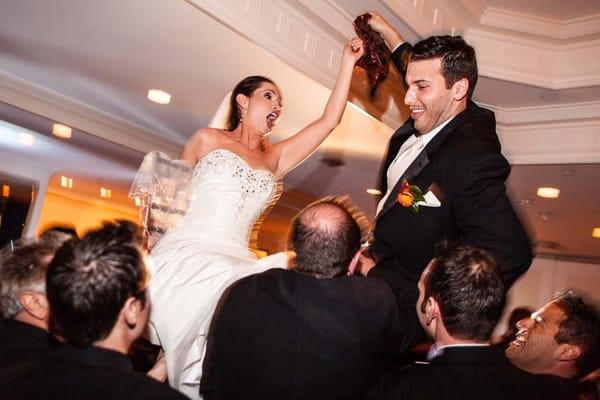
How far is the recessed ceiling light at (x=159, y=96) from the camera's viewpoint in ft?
20.4

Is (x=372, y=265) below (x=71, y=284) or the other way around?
the other way around

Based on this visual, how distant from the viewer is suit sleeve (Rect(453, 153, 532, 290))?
6.54 ft

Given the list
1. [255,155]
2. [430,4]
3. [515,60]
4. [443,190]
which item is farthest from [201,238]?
[515,60]

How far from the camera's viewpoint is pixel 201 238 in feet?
8.95

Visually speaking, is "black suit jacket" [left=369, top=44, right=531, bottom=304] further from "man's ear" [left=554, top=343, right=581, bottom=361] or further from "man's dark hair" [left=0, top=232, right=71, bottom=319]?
"man's dark hair" [left=0, top=232, right=71, bottom=319]

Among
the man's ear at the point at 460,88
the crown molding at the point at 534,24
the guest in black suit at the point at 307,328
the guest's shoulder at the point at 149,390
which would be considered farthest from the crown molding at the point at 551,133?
the guest's shoulder at the point at 149,390

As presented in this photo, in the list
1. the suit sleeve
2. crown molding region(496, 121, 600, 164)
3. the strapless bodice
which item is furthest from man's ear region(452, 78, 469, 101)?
crown molding region(496, 121, 600, 164)

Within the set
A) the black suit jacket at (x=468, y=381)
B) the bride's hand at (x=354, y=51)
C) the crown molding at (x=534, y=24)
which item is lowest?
the black suit jacket at (x=468, y=381)

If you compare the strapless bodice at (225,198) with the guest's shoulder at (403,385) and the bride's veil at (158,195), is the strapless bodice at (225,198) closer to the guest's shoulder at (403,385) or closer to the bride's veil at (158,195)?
the bride's veil at (158,195)

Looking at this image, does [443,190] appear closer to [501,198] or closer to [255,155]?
[501,198]

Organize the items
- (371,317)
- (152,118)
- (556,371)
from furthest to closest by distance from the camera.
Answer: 1. (152,118)
2. (556,371)
3. (371,317)

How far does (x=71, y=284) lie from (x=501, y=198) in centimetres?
139

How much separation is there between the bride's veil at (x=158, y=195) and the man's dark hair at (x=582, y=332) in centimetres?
179

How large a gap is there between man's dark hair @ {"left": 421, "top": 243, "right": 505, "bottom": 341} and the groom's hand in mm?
486
